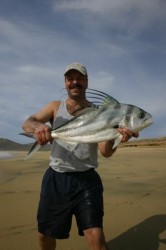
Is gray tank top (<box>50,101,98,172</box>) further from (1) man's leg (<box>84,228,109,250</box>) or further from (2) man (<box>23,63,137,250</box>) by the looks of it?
(1) man's leg (<box>84,228,109,250</box>)

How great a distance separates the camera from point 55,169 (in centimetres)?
403

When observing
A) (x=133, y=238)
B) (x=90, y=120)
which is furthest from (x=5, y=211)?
(x=90, y=120)

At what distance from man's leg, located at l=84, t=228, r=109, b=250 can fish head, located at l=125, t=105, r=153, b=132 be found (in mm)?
1047

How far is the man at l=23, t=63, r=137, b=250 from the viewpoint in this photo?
3.83m

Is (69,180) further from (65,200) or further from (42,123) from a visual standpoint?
(42,123)

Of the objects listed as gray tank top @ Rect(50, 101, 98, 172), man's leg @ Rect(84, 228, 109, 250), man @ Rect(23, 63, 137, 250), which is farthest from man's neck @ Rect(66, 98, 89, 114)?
man's leg @ Rect(84, 228, 109, 250)

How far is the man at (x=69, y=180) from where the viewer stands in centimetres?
383

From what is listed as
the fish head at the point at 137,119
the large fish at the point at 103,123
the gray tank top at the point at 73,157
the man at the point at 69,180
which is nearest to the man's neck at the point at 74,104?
the man at the point at 69,180

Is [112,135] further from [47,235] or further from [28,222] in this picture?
[28,222]

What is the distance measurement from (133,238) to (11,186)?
3.56 metres

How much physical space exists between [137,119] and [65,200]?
1199 millimetres

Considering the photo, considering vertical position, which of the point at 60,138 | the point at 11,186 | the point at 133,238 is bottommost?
the point at 133,238

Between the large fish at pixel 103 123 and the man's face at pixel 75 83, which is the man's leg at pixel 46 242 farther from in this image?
the man's face at pixel 75 83

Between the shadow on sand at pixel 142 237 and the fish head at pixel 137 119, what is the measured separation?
1.98 meters
